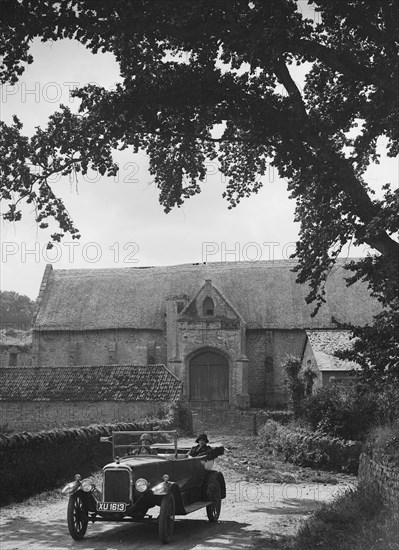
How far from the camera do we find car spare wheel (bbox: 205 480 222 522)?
13.2 m

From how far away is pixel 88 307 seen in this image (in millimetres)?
50656

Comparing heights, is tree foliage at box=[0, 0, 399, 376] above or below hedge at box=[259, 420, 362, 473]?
above

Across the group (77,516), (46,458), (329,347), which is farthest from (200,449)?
(329,347)

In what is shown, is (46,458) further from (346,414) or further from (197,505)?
(346,414)

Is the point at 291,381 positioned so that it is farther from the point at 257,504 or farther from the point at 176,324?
the point at 257,504

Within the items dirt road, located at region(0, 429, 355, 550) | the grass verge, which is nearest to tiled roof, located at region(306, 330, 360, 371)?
dirt road, located at region(0, 429, 355, 550)

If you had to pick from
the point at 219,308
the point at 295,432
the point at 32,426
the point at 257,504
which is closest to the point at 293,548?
the point at 257,504

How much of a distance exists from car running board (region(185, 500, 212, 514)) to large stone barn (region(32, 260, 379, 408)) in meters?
31.6

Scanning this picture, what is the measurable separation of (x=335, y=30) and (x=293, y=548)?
34.9 feet

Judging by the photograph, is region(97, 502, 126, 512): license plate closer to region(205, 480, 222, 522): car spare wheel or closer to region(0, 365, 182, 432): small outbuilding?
region(205, 480, 222, 522): car spare wheel

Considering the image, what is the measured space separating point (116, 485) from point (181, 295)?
3639 cm

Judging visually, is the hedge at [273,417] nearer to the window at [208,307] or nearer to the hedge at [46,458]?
the window at [208,307]

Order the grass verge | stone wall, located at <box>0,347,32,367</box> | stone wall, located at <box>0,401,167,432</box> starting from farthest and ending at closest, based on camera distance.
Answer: stone wall, located at <box>0,347,32,367</box> < stone wall, located at <box>0,401,167,432</box> < the grass verge

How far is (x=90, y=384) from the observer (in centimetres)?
3153
